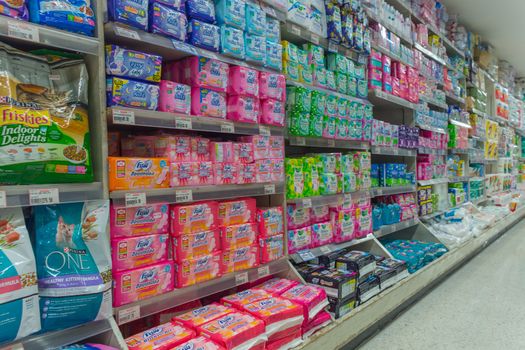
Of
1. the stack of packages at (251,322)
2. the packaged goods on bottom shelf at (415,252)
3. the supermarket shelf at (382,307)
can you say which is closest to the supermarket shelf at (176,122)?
the stack of packages at (251,322)

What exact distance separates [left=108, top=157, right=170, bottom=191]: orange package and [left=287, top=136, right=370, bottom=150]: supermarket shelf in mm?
987

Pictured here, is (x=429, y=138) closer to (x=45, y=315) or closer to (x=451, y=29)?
(x=451, y=29)

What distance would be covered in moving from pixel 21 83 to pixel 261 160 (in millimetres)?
1198

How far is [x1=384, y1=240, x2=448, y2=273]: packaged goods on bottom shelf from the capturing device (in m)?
3.20

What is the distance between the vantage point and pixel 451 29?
5270 mm

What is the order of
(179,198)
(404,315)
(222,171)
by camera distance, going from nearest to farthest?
(179,198), (222,171), (404,315)

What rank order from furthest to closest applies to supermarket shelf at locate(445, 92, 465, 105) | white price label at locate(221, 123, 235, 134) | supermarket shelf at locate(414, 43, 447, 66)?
supermarket shelf at locate(445, 92, 465, 105) < supermarket shelf at locate(414, 43, 447, 66) < white price label at locate(221, 123, 235, 134)

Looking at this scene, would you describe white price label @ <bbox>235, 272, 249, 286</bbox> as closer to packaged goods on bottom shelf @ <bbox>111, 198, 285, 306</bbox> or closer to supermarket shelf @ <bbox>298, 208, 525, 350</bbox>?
packaged goods on bottom shelf @ <bbox>111, 198, 285, 306</bbox>

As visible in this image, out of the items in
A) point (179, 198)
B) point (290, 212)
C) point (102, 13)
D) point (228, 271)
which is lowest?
point (228, 271)

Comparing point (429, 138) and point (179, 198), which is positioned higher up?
point (429, 138)

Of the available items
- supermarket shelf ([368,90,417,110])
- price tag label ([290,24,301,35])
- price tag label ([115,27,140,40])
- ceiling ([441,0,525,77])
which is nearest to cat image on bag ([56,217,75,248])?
price tag label ([115,27,140,40])

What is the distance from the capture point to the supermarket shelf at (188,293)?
5.12 feet

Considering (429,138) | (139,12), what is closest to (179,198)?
(139,12)

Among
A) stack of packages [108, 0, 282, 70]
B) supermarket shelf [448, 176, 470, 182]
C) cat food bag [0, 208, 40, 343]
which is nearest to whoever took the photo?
cat food bag [0, 208, 40, 343]
